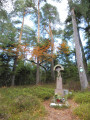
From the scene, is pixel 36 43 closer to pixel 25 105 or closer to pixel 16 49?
pixel 16 49

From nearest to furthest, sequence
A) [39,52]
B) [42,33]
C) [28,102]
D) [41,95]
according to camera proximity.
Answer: [28,102] → [41,95] → [39,52] → [42,33]

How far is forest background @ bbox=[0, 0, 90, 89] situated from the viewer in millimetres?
8661

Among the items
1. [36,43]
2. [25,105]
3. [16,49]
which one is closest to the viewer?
[25,105]

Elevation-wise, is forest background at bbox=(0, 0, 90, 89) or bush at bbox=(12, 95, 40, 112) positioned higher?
forest background at bbox=(0, 0, 90, 89)

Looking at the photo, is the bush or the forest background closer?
the bush

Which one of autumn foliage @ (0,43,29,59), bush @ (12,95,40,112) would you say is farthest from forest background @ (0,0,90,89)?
bush @ (12,95,40,112)

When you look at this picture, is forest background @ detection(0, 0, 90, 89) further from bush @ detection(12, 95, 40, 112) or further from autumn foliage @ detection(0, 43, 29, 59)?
bush @ detection(12, 95, 40, 112)

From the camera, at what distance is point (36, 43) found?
10484mm

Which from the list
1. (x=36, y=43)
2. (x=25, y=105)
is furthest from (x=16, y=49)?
(x=25, y=105)

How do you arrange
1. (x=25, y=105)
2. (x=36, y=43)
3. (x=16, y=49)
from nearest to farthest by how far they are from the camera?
(x=25, y=105), (x=16, y=49), (x=36, y=43)

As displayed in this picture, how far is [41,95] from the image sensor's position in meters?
4.82

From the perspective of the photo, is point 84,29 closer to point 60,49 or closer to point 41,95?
point 60,49

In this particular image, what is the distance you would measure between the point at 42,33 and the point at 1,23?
Result: 27.2ft

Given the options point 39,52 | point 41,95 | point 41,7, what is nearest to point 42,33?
point 41,7
